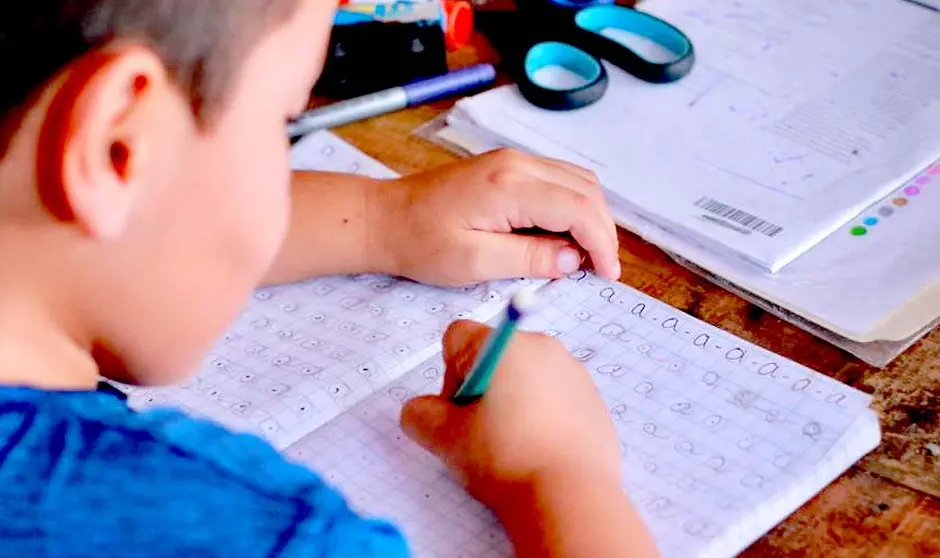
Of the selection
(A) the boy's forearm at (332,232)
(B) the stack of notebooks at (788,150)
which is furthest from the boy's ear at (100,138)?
(B) the stack of notebooks at (788,150)

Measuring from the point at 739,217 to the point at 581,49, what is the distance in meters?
0.25

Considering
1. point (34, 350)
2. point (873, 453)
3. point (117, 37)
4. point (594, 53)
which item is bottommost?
point (873, 453)

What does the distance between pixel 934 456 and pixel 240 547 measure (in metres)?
0.39

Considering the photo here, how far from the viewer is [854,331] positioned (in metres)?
0.67

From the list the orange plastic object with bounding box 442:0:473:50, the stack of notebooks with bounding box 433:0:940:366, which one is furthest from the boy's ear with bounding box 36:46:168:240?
the orange plastic object with bounding box 442:0:473:50

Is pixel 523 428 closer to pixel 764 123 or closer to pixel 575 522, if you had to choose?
pixel 575 522

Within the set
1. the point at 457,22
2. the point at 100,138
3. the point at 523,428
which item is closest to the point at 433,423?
the point at 523,428

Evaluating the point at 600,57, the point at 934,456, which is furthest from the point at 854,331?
the point at 600,57

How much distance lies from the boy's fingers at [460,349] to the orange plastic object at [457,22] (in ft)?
1.41

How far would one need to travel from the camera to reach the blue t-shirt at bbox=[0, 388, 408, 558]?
0.40m

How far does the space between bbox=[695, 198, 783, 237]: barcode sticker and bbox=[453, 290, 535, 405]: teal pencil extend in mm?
253

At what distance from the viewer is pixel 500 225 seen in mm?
744

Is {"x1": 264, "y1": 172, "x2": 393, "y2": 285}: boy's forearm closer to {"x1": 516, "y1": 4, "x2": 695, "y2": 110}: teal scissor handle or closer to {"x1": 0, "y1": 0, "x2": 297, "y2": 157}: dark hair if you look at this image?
{"x1": 516, "y1": 4, "x2": 695, "y2": 110}: teal scissor handle

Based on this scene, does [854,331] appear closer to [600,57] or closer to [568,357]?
[568,357]
